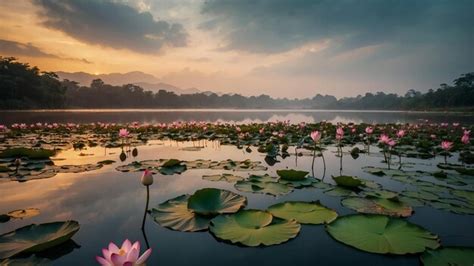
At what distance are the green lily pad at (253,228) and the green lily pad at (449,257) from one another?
0.91m

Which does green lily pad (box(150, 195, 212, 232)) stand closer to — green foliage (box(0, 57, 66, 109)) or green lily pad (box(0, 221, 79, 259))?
green lily pad (box(0, 221, 79, 259))

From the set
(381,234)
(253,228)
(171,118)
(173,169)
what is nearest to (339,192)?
(381,234)

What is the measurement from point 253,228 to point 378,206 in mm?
1501

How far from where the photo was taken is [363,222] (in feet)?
8.15

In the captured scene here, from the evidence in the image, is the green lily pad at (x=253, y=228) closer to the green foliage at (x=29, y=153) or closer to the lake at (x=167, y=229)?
the lake at (x=167, y=229)

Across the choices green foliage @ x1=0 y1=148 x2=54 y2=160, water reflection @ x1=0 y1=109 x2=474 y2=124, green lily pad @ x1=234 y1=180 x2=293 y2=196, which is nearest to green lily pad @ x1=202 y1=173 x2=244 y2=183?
green lily pad @ x1=234 y1=180 x2=293 y2=196

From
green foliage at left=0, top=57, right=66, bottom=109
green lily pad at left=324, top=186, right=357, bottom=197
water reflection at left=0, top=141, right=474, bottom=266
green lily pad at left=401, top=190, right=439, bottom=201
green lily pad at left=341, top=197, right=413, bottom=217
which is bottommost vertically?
water reflection at left=0, top=141, right=474, bottom=266

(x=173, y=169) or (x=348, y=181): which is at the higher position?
(x=348, y=181)

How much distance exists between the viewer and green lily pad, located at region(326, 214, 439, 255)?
209 cm

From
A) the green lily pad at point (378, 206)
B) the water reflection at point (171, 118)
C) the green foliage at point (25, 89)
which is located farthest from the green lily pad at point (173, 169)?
the green foliage at point (25, 89)

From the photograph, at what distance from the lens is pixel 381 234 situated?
2279 mm

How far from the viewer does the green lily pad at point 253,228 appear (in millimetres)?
2201

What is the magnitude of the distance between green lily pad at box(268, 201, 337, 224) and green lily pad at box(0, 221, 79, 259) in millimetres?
1810

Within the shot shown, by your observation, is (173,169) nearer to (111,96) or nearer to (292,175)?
(292,175)
